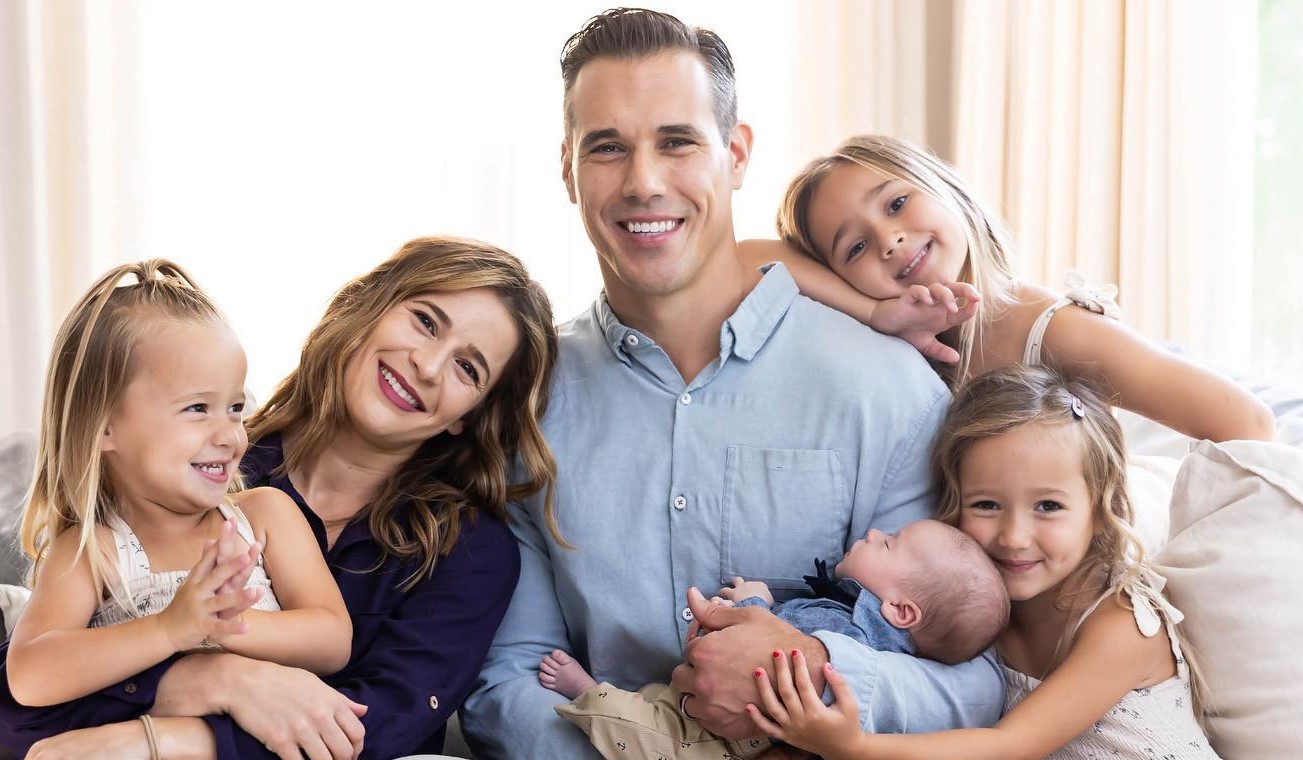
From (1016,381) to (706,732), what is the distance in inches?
27.4

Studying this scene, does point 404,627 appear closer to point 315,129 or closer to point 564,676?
point 564,676

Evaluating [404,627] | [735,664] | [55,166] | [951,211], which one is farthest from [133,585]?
[55,166]

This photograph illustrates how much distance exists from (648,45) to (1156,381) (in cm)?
96

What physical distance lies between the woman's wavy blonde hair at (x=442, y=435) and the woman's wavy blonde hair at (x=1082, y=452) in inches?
24.6

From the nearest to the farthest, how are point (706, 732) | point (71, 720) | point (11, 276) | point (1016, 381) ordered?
1. point (71, 720)
2. point (706, 732)
3. point (1016, 381)
4. point (11, 276)

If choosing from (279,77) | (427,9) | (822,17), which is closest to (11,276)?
(279,77)

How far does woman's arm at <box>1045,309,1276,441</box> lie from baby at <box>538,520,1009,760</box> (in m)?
0.41

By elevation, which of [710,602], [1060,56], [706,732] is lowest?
→ [706,732]

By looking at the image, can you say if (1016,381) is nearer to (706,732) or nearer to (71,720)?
(706,732)

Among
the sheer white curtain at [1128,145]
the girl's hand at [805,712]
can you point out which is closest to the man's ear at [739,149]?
the girl's hand at [805,712]

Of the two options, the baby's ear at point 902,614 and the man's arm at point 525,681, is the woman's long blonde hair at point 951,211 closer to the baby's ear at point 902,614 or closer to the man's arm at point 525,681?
the baby's ear at point 902,614

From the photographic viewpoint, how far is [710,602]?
174cm

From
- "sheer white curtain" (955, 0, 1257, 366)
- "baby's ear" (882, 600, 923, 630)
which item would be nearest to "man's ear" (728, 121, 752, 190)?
"baby's ear" (882, 600, 923, 630)

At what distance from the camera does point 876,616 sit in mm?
1763
